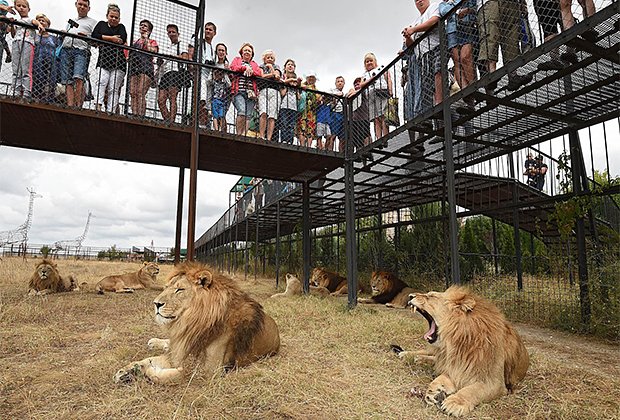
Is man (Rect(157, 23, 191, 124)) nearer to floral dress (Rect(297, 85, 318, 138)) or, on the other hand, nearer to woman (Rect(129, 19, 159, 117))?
woman (Rect(129, 19, 159, 117))

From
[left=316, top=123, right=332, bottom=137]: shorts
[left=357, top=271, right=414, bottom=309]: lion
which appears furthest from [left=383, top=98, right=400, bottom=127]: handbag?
[left=357, top=271, right=414, bottom=309]: lion

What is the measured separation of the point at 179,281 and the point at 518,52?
4.77 m

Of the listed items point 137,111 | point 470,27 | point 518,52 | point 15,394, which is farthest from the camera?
point 137,111

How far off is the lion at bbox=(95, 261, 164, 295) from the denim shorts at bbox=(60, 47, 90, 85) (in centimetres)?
569

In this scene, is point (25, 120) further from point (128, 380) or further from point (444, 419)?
point (444, 419)

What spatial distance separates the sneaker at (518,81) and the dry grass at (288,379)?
10.7 feet

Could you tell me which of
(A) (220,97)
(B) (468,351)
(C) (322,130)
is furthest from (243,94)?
(B) (468,351)

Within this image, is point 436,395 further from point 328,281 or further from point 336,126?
point 328,281

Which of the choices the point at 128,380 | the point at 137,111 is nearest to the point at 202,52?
the point at 137,111

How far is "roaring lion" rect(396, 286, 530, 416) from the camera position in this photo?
3104 mm

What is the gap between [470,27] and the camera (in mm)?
5562

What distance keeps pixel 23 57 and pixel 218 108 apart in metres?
3.24

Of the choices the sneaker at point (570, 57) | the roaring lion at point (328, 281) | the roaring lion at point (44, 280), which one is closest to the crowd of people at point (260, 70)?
the sneaker at point (570, 57)

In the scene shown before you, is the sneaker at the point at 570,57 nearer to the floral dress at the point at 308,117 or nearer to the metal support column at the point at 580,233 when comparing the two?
the metal support column at the point at 580,233
